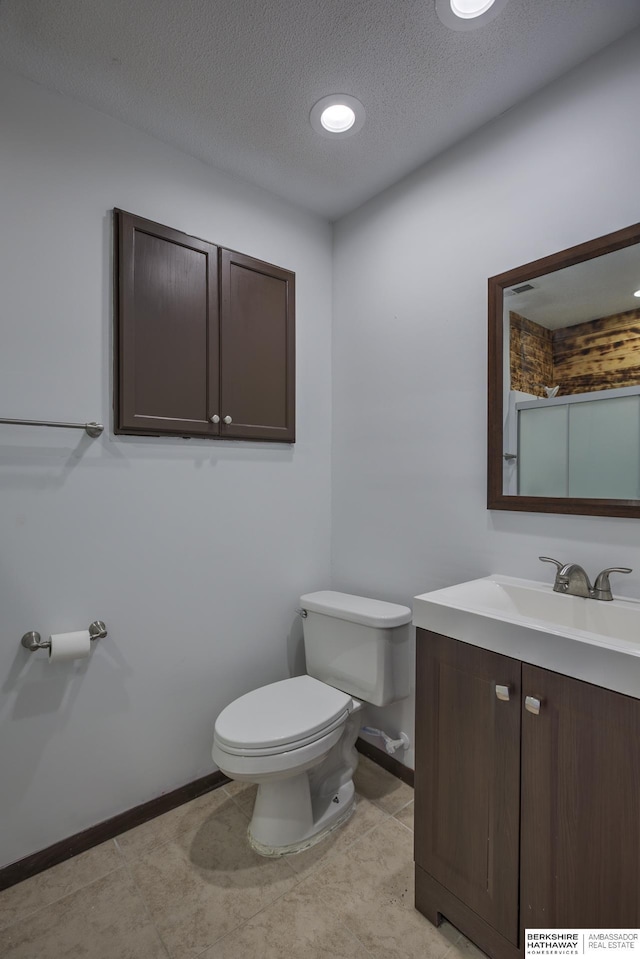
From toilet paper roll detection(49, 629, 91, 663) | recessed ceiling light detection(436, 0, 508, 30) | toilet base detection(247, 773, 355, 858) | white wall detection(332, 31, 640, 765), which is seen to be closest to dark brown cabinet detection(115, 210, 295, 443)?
white wall detection(332, 31, 640, 765)

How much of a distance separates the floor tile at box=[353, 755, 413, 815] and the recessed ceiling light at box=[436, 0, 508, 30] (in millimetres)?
2537

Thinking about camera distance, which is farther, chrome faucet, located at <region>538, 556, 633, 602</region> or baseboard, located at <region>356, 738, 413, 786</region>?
baseboard, located at <region>356, 738, 413, 786</region>

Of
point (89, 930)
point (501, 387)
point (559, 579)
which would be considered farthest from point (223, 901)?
point (501, 387)

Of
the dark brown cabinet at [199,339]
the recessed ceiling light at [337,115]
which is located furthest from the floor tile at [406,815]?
the recessed ceiling light at [337,115]

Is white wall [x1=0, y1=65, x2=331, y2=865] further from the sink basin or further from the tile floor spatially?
the sink basin

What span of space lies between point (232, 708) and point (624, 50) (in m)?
2.34

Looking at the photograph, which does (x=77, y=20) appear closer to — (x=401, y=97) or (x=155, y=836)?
(x=401, y=97)

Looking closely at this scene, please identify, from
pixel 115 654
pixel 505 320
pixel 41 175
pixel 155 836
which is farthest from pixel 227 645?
pixel 41 175

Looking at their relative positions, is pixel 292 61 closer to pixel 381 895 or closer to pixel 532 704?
pixel 532 704

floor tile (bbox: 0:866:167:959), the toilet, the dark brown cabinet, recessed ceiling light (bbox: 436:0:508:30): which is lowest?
floor tile (bbox: 0:866:167:959)

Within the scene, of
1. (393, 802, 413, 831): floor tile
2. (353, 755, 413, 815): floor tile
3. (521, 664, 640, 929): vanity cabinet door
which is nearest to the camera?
(521, 664, 640, 929): vanity cabinet door

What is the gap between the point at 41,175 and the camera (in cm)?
148

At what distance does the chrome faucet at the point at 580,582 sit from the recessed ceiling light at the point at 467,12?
4.90 feet

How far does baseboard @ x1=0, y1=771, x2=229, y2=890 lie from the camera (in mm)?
1433
